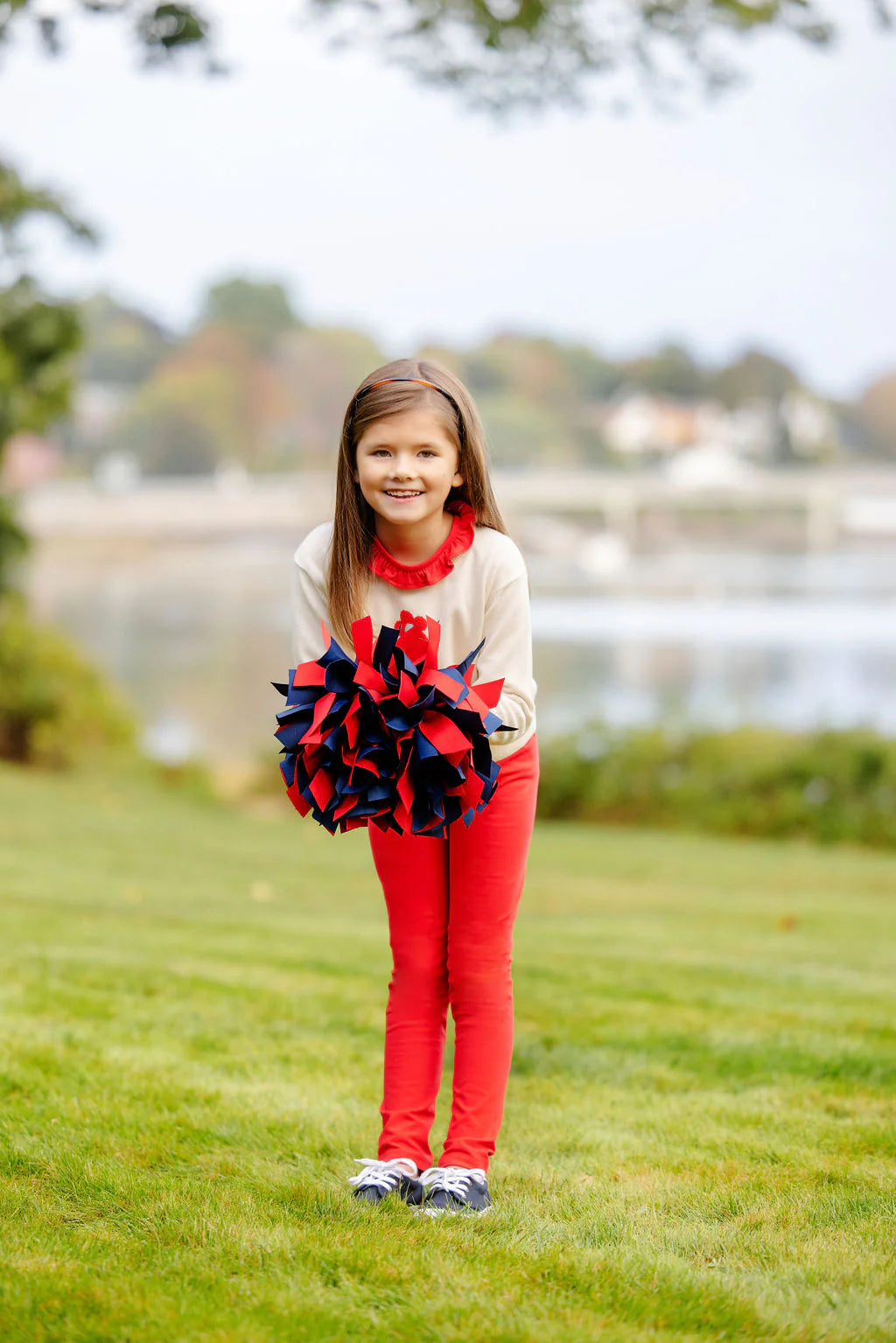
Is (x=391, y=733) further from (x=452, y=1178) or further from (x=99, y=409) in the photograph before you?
(x=99, y=409)

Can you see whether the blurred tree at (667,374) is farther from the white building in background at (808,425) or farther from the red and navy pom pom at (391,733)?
the red and navy pom pom at (391,733)

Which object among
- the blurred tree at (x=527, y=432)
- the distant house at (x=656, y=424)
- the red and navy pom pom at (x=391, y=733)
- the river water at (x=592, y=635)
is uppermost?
the distant house at (x=656, y=424)

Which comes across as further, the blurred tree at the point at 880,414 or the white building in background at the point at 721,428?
the blurred tree at the point at 880,414

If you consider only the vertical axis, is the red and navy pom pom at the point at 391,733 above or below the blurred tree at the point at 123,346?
below

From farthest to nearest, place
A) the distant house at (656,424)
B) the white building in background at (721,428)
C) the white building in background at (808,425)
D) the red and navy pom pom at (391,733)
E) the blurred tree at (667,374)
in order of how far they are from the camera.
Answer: the blurred tree at (667,374) → the white building in background at (808,425) → the white building in background at (721,428) → the distant house at (656,424) → the red and navy pom pom at (391,733)

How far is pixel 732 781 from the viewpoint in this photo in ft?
37.5

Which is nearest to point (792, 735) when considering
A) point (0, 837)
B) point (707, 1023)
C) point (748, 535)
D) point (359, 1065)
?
point (0, 837)

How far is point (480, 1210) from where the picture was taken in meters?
2.34

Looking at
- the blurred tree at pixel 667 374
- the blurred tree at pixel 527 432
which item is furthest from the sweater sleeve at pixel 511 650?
the blurred tree at pixel 667 374

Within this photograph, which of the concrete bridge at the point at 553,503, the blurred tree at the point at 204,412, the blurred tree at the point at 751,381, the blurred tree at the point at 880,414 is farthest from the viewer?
the blurred tree at the point at 751,381

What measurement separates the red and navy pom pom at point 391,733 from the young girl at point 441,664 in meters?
0.09

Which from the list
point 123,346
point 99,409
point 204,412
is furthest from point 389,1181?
point 123,346

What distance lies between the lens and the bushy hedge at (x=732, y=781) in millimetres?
10891

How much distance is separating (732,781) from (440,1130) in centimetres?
876
